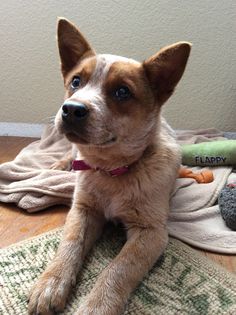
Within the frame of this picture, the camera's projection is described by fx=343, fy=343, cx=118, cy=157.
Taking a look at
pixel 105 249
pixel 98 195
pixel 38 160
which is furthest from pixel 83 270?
pixel 38 160

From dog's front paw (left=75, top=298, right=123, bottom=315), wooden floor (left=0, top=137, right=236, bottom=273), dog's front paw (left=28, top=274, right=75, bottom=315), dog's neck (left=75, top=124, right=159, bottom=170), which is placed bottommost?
wooden floor (left=0, top=137, right=236, bottom=273)

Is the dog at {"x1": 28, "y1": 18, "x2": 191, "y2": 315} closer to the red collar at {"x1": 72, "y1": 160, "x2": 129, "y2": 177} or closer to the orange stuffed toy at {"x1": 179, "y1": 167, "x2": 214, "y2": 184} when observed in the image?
the red collar at {"x1": 72, "y1": 160, "x2": 129, "y2": 177}

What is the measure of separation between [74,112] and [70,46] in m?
0.48

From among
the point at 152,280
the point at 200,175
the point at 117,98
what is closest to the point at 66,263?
the point at 152,280

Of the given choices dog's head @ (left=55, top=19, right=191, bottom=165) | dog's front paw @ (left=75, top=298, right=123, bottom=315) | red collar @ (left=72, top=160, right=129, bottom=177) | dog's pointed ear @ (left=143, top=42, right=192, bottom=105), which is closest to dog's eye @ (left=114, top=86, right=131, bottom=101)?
dog's head @ (left=55, top=19, right=191, bottom=165)

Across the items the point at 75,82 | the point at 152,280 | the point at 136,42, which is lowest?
the point at 152,280

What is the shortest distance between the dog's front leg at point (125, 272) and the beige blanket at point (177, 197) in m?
0.22

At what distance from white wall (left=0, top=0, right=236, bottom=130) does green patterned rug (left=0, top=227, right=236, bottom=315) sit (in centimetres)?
169

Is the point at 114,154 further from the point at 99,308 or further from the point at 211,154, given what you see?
the point at 211,154

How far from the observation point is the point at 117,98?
1.27 meters

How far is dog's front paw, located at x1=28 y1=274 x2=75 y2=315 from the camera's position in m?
1.01

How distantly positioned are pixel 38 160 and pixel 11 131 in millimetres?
1005

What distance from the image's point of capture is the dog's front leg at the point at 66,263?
3.35 feet

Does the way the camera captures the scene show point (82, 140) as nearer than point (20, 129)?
Yes
